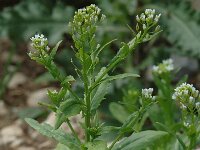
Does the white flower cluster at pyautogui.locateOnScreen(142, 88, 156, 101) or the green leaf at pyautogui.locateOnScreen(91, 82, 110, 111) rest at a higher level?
the green leaf at pyautogui.locateOnScreen(91, 82, 110, 111)

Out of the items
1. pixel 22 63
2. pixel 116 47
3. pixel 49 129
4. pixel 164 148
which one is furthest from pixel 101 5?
pixel 49 129

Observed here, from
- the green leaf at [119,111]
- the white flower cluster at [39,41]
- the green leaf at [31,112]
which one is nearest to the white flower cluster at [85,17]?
the white flower cluster at [39,41]

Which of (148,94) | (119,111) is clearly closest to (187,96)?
(148,94)

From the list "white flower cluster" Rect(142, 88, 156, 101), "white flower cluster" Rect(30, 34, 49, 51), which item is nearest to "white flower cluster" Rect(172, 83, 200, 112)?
"white flower cluster" Rect(142, 88, 156, 101)

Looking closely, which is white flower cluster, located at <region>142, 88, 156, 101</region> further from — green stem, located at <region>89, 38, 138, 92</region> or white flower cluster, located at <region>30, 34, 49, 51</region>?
white flower cluster, located at <region>30, 34, 49, 51</region>

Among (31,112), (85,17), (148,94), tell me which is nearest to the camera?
(85,17)

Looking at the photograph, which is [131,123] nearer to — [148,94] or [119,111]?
[148,94]

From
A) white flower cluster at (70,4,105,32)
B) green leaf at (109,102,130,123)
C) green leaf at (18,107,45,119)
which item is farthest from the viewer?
green leaf at (18,107,45,119)

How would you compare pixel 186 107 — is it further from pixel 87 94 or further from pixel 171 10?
pixel 171 10

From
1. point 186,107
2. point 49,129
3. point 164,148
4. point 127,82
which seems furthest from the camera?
point 127,82
